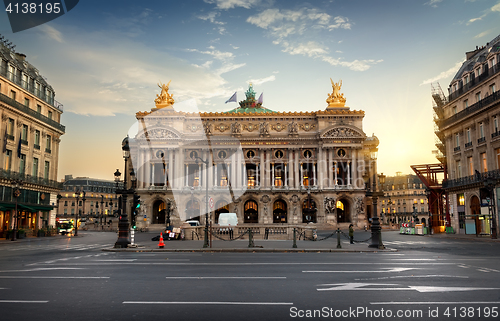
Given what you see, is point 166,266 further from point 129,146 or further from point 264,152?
point 129,146

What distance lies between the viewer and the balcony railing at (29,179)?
42891 mm

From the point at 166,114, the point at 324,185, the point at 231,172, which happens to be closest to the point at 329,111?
the point at 324,185

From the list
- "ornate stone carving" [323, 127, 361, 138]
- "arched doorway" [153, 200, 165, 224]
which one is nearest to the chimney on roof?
"arched doorway" [153, 200, 165, 224]

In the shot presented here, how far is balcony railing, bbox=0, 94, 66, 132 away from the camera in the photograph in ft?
140

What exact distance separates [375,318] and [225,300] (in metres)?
3.29

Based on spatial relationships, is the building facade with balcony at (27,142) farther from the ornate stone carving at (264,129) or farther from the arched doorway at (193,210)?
the ornate stone carving at (264,129)

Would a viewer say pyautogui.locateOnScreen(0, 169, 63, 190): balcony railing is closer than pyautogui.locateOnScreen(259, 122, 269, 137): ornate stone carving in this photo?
Yes

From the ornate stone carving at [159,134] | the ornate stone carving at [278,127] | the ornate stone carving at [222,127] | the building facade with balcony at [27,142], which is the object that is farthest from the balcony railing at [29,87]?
the ornate stone carving at [278,127]

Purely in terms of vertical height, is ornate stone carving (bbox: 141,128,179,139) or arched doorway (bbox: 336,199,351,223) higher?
ornate stone carving (bbox: 141,128,179,139)

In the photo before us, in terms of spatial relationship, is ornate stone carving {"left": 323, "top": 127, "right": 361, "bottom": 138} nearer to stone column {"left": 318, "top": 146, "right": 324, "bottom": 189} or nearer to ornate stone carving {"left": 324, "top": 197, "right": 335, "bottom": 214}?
stone column {"left": 318, "top": 146, "right": 324, "bottom": 189}

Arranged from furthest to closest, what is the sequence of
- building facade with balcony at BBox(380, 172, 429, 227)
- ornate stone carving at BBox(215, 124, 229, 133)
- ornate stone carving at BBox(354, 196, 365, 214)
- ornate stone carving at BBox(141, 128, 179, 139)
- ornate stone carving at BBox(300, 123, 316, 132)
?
building facade with balcony at BBox(380, 172, 429, 227) → ornate stone carving at BBox(215, 124, 229, 133) → ornate stone carving at BBox(300, 123, 316, 132) → ornate stone carving at BBox(141, 128, 179, 139) → ornate stone carving at BBox(354, 196, 365, 214)

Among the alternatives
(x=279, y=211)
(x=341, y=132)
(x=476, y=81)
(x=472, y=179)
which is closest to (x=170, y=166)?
(x=279, y=211)

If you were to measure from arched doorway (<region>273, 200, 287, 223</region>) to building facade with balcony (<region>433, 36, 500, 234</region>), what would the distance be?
112ft

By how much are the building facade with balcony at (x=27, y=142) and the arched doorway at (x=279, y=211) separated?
40481 mm
